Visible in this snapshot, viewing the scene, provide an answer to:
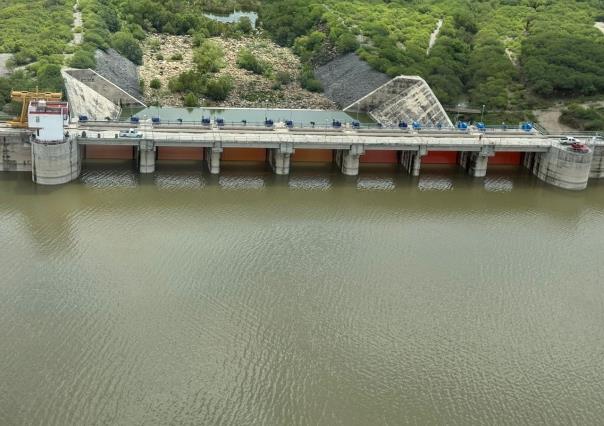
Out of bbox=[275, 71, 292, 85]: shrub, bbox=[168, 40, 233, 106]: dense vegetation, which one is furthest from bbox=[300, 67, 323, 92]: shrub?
bbox=[168, 40, 233, 106]: dense vegetation

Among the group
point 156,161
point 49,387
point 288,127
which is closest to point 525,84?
point 288,127

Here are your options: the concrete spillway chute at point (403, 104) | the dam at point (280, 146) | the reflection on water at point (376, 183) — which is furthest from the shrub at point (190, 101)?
the reflection on water at point (376, 183)

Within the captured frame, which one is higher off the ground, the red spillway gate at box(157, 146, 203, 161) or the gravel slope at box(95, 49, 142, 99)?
the gravel slope at box(95, 49, 142, 99)

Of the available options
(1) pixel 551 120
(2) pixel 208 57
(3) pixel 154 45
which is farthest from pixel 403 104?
(3) pixel 154 45

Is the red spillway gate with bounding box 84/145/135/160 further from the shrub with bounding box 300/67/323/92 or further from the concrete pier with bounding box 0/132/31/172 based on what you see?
the shrub with bounding box 300/67/323/92

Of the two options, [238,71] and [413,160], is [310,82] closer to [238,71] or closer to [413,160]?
[238,71]
